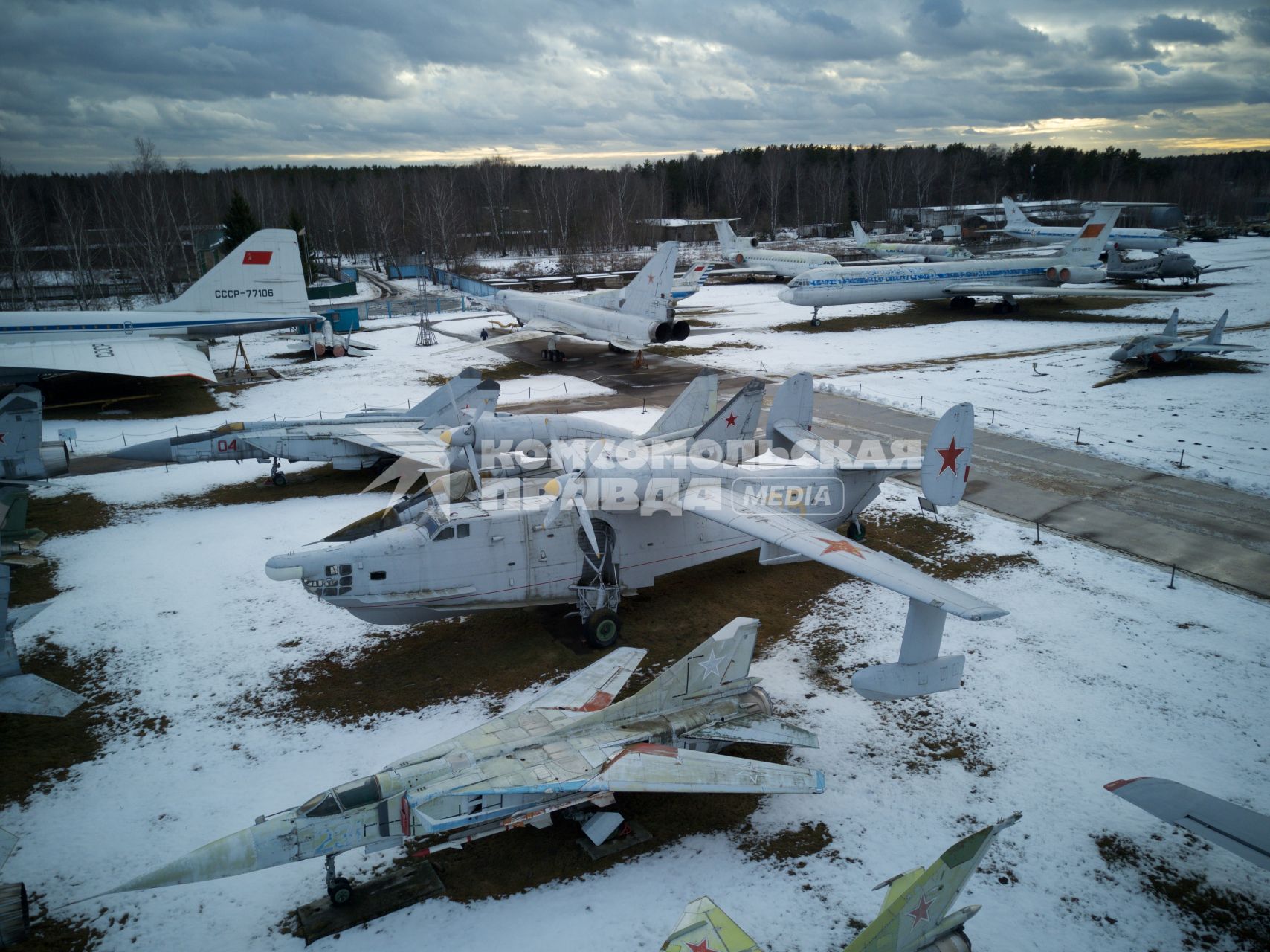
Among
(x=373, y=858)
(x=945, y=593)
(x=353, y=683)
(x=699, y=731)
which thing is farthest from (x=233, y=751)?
(x=945, y=593)

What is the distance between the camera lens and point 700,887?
9.37m

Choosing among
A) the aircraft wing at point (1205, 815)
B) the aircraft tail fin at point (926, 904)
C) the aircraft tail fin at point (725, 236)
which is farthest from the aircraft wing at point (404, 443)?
the aircraft tail fin at point (725, 236)

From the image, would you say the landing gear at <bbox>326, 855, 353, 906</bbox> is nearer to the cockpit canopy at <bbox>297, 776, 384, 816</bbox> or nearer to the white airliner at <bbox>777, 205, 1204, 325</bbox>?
the cockpit canopy at <bbox>297, 776, 384, 816</bbox>

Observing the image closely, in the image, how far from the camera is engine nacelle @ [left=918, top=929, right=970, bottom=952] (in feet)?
24.2

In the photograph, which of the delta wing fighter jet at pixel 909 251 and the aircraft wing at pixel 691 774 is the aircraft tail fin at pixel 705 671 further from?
the delta wing fighter jet at pixel 909 251

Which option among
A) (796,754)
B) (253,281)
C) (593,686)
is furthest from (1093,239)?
(593,686)

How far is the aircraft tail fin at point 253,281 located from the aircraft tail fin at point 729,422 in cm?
2742

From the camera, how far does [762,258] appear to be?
7050 centimetres

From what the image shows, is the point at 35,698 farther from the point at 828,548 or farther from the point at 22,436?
the point at 828,548

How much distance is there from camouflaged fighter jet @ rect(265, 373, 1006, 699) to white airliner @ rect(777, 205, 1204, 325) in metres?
34.8

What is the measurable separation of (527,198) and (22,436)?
13360 centimetres

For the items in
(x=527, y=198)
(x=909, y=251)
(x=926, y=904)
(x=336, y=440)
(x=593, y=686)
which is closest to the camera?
(x=926, y=904)

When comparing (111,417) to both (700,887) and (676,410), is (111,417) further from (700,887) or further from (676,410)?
(700,887)

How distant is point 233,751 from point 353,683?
7.71ft
